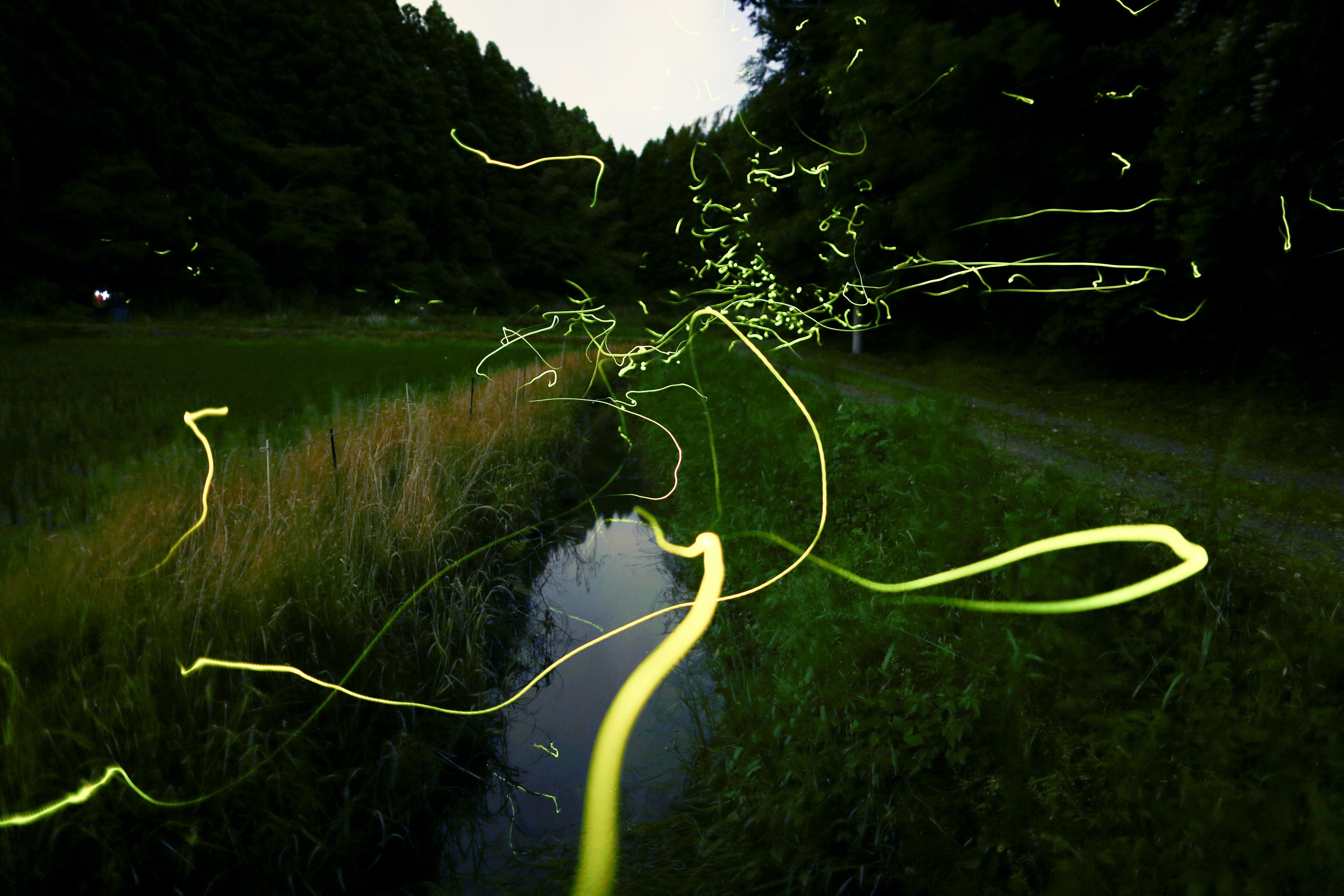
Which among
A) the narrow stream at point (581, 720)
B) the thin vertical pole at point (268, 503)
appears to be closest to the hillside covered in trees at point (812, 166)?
the narrow stream at point (581, 720)

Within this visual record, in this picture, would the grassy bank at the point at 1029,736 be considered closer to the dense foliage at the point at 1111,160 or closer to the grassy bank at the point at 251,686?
the grassy bank at the point at 251,686

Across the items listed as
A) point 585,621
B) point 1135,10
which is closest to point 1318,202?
point 1135,10

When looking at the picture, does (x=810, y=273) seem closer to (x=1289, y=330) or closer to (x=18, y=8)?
(x=1289, y=330)

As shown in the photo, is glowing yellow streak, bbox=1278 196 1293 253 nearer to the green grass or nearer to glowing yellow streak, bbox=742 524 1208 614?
glowing yellow streak, bbox=742 524 1208 614

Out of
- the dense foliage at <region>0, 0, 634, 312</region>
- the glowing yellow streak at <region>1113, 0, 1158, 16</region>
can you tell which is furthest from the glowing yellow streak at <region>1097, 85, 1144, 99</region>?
the dense foliage at <region>0, 0, 634, 312</region>

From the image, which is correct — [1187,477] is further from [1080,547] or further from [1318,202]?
[1318,202]

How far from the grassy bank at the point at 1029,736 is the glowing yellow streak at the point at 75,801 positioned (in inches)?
65.7

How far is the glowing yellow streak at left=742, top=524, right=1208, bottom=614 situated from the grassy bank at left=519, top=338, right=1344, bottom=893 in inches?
2.0

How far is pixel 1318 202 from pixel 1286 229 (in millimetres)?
1316

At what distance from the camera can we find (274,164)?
105 ft

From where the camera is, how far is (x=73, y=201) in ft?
62.1

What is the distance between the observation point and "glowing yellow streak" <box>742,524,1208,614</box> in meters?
3.14

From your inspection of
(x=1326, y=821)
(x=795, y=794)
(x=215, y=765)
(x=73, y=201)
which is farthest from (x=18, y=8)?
(x=1326, y=821)

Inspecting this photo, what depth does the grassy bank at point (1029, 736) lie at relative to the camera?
2.23 m
